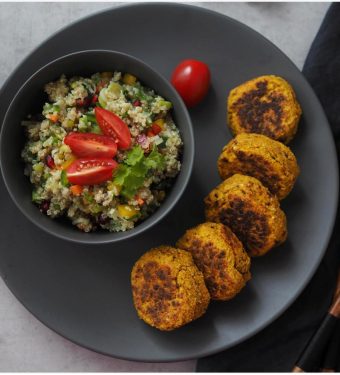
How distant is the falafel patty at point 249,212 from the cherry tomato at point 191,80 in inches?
23.1

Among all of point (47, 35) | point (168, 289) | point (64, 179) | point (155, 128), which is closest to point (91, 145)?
point (64, 179)

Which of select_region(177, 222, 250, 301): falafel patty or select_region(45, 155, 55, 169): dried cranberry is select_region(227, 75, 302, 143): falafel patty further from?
select_region(45, 155, 55, 169): dried cranberry

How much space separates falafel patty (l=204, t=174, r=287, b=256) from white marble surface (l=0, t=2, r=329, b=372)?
3.41 ft

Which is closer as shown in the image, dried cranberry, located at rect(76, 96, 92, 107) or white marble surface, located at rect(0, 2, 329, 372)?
dried cranberry, located at rect(76, 96, 92, 107)

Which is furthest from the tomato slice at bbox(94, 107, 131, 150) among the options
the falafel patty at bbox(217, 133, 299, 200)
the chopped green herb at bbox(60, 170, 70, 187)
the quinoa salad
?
the falafel patty at bbox(217, 133, 299, 200)

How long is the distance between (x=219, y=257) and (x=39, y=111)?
136 cm

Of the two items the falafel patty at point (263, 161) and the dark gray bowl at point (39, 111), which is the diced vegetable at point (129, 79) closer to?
the dark gray bowl at point (39, 111)

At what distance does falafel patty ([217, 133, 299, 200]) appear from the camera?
3.09 m

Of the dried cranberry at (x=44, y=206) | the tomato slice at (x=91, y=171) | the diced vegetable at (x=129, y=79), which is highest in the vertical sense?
the diced vegetable at (x=129, y=79)

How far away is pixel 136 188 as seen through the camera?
289 centimetres

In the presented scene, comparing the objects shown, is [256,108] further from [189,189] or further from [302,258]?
[302,258]

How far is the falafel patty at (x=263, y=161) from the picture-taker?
3.09m

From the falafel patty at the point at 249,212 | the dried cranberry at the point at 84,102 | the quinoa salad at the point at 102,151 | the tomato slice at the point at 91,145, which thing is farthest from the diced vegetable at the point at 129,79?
the falafel patty at the point at 249,212

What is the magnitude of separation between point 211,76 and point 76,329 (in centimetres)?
180
